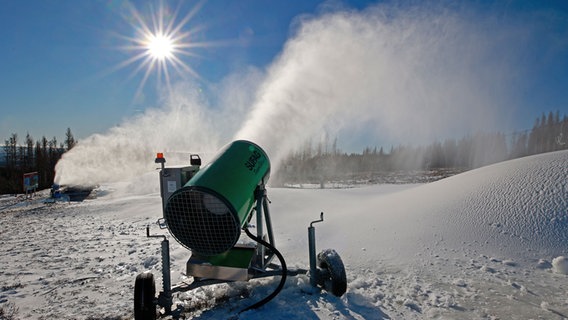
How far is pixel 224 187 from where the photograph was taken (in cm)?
329

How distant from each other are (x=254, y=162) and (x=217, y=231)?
1.17m

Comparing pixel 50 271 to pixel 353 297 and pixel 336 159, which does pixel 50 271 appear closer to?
pixel 353 297

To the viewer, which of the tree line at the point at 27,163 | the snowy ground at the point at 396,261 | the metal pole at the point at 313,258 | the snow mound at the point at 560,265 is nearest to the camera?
the snowy ground at the point at 396,261

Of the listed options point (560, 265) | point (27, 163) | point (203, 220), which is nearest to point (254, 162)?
point (203, 220)

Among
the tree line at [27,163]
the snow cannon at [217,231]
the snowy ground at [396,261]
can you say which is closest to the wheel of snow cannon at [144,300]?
the snow cannon at [217,231]

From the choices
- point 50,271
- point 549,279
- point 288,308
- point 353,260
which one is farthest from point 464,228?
point 50,271

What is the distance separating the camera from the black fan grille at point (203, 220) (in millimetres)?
3344

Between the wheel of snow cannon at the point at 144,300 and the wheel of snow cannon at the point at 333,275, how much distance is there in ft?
7.61

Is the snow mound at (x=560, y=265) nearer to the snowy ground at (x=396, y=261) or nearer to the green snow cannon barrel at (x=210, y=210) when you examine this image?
the snowy ground at (x=396, y=261)

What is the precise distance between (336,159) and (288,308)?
72.0 metres

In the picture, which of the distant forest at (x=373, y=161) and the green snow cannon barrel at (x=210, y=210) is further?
the distant forest at (x=373, y=161)

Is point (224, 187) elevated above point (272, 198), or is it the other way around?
point (224, 187)

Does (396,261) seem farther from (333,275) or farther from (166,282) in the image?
(166,282)

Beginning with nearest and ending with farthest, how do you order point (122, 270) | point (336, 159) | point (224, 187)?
point (224, 187) → point (122, 270) → point (336, 159)
